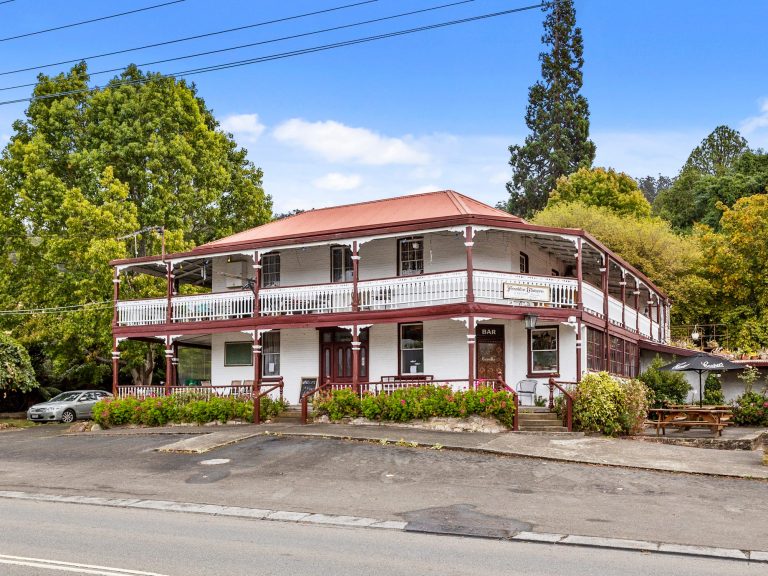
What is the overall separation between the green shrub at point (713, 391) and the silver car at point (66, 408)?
2155 centimetres

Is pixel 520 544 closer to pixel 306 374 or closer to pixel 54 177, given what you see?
pixel 306 374

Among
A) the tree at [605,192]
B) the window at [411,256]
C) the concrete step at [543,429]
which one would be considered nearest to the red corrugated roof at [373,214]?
the window at [411,256]

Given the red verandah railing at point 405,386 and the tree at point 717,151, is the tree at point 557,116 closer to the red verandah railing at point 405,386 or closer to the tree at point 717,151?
the tree at point 717,151

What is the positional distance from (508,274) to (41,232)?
66.3ft

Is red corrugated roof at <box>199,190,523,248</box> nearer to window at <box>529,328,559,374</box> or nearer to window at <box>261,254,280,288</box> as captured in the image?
window at <box>261,254,280,288</box>

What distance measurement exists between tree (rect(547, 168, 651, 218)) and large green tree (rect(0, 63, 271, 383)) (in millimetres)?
26625

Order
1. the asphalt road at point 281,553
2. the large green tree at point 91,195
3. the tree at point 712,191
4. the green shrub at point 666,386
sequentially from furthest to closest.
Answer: the tree at point 712,191
the large green tree at point 91,195
the green shrub at point 666,386
the asphalt road at point 281,553

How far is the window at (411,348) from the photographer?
84.3 feet

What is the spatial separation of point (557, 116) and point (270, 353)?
148ft

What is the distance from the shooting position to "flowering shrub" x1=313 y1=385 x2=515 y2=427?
2150 cm

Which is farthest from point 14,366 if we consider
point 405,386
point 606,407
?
point 606,407

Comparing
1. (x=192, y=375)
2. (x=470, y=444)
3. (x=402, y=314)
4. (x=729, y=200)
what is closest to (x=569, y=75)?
(x=729, y=200)

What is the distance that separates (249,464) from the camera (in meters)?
17.7

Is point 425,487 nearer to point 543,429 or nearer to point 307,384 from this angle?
point 543,429
